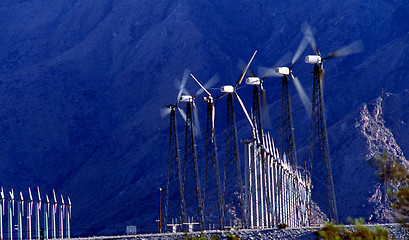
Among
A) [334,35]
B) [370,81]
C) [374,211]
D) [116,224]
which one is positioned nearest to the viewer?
[374,211]

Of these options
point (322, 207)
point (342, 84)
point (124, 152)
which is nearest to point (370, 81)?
point (342, 84)

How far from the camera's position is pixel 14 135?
196 m

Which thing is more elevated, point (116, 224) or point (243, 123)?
point (243, 123)

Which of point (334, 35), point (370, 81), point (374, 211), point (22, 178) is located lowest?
point (374, 211)

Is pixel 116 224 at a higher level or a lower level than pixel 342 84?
lower

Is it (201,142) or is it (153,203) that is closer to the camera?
(153,203)

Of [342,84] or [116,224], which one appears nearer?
[116,224]

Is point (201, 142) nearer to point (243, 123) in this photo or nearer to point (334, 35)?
point (243, 123)

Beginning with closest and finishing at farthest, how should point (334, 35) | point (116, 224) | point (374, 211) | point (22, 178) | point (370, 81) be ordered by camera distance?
point (374, 211) → point (116, 224) → point (370, 81) → point (22, 178) → point (334, 35)

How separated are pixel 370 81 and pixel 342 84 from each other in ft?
19.8

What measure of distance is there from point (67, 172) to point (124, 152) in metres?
14.9

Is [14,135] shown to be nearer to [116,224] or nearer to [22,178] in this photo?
[22,178]

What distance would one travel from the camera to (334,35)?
198625 mm

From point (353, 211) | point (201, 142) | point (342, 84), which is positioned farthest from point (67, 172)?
point (353, 211)
